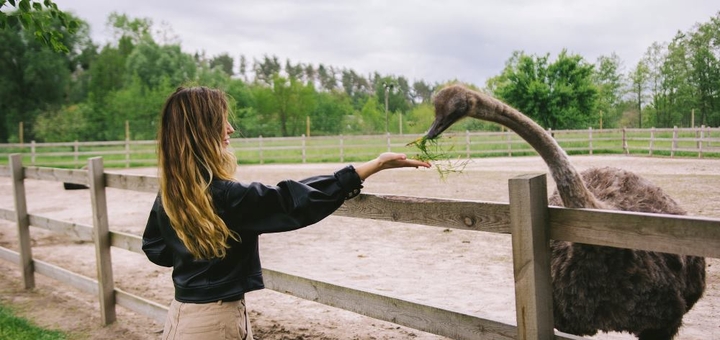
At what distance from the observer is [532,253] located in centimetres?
213

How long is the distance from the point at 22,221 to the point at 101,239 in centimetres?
172

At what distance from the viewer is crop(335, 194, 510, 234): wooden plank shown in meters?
2.34

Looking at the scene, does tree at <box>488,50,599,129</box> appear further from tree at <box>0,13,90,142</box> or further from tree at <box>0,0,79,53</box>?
tree at <box>0,13,90,142</box>

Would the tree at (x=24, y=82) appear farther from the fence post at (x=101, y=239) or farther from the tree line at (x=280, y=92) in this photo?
the fence post at (x=101, y=239)

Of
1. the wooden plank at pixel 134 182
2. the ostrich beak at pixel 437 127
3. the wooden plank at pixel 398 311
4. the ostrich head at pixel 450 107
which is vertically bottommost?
the wooden plank at pixel 398 311

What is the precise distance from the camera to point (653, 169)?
12.8 metres

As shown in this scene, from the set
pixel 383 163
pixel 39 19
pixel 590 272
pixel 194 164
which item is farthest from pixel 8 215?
pixel 590 272

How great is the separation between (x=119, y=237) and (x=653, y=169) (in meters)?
11.5

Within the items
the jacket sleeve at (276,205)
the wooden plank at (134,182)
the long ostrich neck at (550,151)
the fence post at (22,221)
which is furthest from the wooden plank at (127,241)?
the long ostrich neck at (550,151)

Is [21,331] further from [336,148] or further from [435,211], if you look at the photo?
[336,148]

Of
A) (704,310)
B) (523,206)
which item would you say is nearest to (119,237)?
(523,206)

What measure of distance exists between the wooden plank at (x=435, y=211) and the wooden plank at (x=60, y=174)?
314cm

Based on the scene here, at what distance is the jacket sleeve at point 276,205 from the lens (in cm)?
203

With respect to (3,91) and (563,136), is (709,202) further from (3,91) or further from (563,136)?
(3,91)
